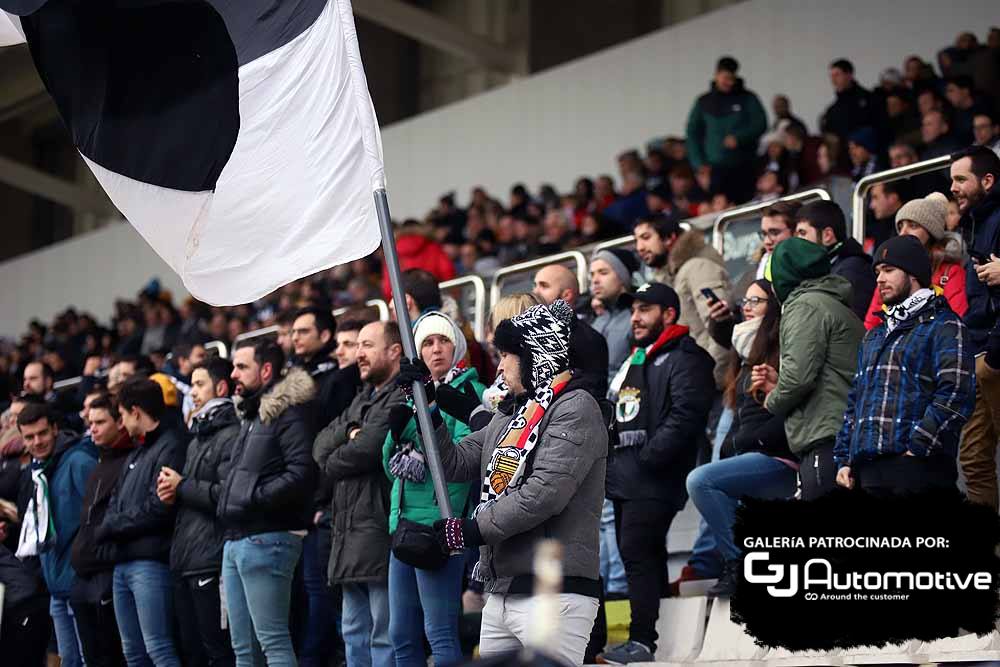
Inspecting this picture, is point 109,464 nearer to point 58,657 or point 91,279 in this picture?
point 58,657

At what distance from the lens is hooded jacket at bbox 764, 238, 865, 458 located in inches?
249

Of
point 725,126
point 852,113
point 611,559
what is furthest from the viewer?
point 725,126

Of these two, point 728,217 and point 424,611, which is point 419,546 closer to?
point 424,611

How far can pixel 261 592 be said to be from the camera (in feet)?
23.8

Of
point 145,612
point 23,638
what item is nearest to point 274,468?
point 145,612

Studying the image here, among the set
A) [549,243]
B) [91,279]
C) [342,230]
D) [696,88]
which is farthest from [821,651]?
[91,279]

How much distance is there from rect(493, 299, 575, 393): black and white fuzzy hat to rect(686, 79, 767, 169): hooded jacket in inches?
289

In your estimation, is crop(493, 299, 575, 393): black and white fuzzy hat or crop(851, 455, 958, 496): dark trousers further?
crop(851, 455, 958, 496): dark trousers

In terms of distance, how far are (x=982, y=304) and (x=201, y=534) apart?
3.90m

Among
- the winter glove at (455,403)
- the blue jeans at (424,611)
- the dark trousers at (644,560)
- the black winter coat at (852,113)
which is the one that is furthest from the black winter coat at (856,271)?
the black winter coat at (852,113)

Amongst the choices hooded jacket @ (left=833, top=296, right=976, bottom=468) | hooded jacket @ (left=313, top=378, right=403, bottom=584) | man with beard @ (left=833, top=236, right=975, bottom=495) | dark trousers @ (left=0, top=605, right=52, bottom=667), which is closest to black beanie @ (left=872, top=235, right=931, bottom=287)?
man with beard @ (left=833, top=236, right=975, bottom=495)

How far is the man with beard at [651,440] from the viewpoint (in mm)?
6672

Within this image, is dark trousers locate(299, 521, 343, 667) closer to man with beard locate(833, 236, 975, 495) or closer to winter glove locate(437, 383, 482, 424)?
winter glove locate(437, 383, 482, 424)

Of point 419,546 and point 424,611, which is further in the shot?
point 424,611
